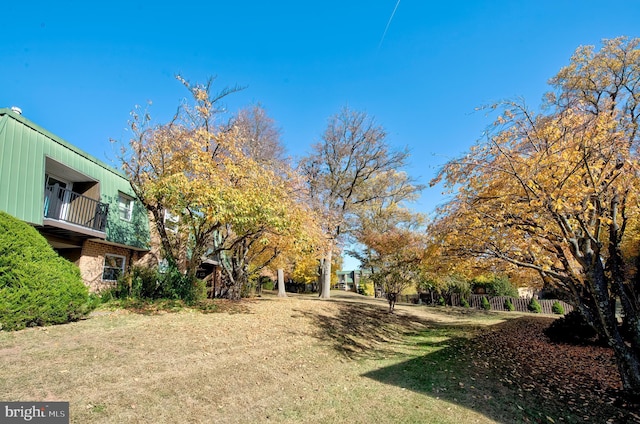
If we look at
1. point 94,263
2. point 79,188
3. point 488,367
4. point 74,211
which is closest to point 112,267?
point 94,263

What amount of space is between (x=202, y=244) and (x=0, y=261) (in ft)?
19.2

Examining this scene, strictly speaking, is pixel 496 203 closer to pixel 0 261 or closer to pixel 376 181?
pixel 0 261

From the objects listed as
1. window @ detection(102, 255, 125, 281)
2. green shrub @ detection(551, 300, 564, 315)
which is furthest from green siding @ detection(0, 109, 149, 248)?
green shrub @ detection(551, 300, 564, 315)

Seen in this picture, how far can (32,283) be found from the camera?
6.77m

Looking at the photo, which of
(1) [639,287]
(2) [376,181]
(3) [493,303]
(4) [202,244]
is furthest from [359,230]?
(1) [639,287]

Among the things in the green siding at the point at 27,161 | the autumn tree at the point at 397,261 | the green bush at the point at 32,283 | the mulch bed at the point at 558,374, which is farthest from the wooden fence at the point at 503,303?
the green siding at the point at 27,161

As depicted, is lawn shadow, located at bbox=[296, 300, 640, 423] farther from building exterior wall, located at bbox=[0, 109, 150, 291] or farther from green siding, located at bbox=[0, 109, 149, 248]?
green siding, located at bbox=[0, 109, 149, 248]

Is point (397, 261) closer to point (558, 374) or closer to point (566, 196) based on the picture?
point (558, 374)

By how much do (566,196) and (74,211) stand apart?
16792 millimetres

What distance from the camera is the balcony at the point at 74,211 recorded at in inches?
449

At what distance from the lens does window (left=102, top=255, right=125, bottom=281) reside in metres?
14.3

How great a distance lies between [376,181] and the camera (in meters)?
25.5

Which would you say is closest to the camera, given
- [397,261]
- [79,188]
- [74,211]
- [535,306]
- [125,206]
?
[74,211]

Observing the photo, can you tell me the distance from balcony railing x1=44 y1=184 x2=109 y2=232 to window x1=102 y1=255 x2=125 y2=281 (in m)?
2.23
